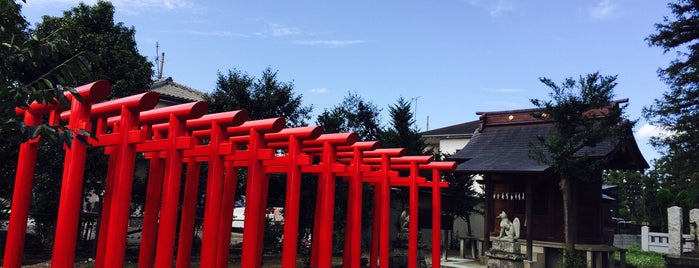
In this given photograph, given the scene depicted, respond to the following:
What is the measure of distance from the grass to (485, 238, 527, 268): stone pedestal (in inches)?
324

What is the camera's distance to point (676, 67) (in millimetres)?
17406

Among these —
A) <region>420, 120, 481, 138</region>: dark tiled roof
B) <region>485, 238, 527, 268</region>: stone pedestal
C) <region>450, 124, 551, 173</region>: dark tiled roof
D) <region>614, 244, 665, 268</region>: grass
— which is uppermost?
<region>420, 120, 481, 138</region>: dark tiled roof

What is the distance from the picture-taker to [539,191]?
57.0ft

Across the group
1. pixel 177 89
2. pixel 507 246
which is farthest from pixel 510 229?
pixel 177 89

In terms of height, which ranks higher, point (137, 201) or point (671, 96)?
point (671, 96)

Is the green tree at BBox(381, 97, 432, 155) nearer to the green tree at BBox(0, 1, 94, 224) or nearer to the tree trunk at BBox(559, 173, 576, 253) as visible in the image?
the tree trunk at BBox(559, 173, 576, 253)

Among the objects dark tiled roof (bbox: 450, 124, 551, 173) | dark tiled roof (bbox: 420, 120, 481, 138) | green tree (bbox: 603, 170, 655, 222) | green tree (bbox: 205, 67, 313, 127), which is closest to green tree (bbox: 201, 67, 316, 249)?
green tree (bbox: 205, 67, 313, 127)

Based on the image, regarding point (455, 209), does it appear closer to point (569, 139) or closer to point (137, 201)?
point (569, 139)

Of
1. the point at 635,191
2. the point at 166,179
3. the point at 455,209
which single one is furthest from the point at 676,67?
the point at 635,191

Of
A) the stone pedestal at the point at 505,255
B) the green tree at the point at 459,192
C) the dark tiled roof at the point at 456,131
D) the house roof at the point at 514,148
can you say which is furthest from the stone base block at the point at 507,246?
the dark tiled roof at the point at 456,131

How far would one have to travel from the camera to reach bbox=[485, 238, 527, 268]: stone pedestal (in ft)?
43.9

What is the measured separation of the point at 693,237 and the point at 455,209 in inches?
338

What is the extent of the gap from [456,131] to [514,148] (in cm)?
1546

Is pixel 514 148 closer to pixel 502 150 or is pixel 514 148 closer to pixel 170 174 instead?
pixel 502 150
